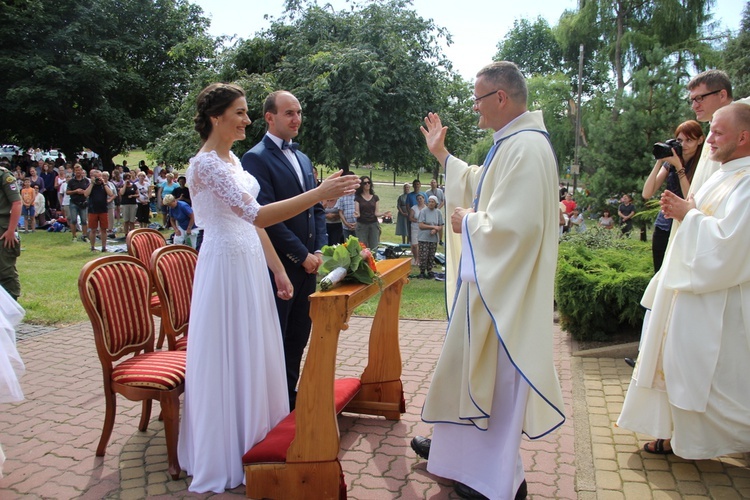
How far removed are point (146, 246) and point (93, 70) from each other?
69.7 ft

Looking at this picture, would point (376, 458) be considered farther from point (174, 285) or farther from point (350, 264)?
point (174, 285)

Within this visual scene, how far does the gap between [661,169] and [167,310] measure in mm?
4323

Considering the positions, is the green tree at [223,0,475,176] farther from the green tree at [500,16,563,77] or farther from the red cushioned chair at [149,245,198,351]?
the green tree at [500,16,563,77]

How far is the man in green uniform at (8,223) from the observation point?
6.24 metres

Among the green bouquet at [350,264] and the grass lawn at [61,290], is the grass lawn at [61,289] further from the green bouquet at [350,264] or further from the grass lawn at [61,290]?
the green bouquet at [350,264]

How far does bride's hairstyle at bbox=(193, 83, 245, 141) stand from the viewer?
3451mm

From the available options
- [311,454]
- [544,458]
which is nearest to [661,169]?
[544,458]

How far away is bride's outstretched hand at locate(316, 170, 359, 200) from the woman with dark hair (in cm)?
871

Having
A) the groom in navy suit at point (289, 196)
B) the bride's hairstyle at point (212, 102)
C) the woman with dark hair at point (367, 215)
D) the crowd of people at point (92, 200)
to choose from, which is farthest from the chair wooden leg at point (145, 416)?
the woman with dark hair at point (367, 215)

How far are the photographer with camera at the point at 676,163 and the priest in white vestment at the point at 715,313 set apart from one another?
3.36 ft

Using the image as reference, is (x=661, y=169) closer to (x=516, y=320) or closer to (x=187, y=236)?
(x=516, y=320)

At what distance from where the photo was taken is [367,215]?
12102 millimetres

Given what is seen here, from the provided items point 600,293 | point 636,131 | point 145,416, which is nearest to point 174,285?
point 145,416

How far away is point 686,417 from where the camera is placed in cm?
357
